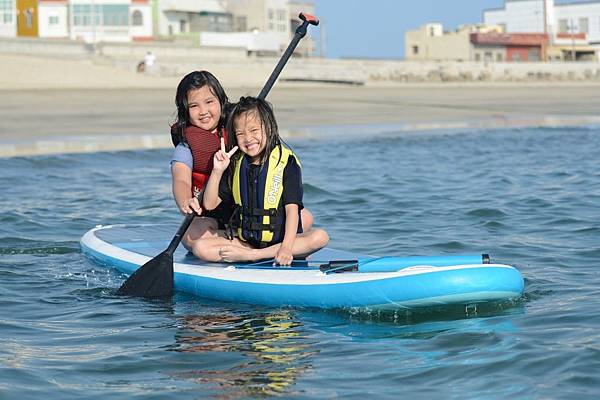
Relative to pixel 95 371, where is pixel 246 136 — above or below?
above

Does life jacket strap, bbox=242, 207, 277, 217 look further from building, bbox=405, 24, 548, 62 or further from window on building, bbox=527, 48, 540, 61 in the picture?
window on building, bbox=527, 48, 540, 61

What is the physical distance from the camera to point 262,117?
543 cm

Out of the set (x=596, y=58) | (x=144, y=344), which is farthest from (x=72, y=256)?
(x=596, y=58)

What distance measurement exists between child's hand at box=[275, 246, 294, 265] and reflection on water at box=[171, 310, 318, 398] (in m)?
0.27

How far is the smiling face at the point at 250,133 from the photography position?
5.42 metres

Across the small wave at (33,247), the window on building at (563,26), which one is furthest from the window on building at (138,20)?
the small wave at (33,247)

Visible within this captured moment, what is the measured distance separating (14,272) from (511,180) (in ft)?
19.6

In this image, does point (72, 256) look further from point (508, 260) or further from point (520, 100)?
point (520, 100)

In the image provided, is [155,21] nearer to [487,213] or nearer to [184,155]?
[487,213]

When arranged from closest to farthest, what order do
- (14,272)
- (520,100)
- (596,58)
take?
(14,272) → (520,100) → (596,58)

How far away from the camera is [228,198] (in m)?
5.77

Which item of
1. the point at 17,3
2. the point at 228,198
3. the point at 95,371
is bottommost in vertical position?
the point at 95,371

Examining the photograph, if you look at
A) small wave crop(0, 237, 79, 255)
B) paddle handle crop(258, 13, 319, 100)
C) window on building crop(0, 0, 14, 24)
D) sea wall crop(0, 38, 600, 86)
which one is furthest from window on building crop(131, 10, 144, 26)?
paddle handle crop(258, 13, 319, 100)

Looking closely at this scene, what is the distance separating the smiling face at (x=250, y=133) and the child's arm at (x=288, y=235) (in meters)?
0.33
